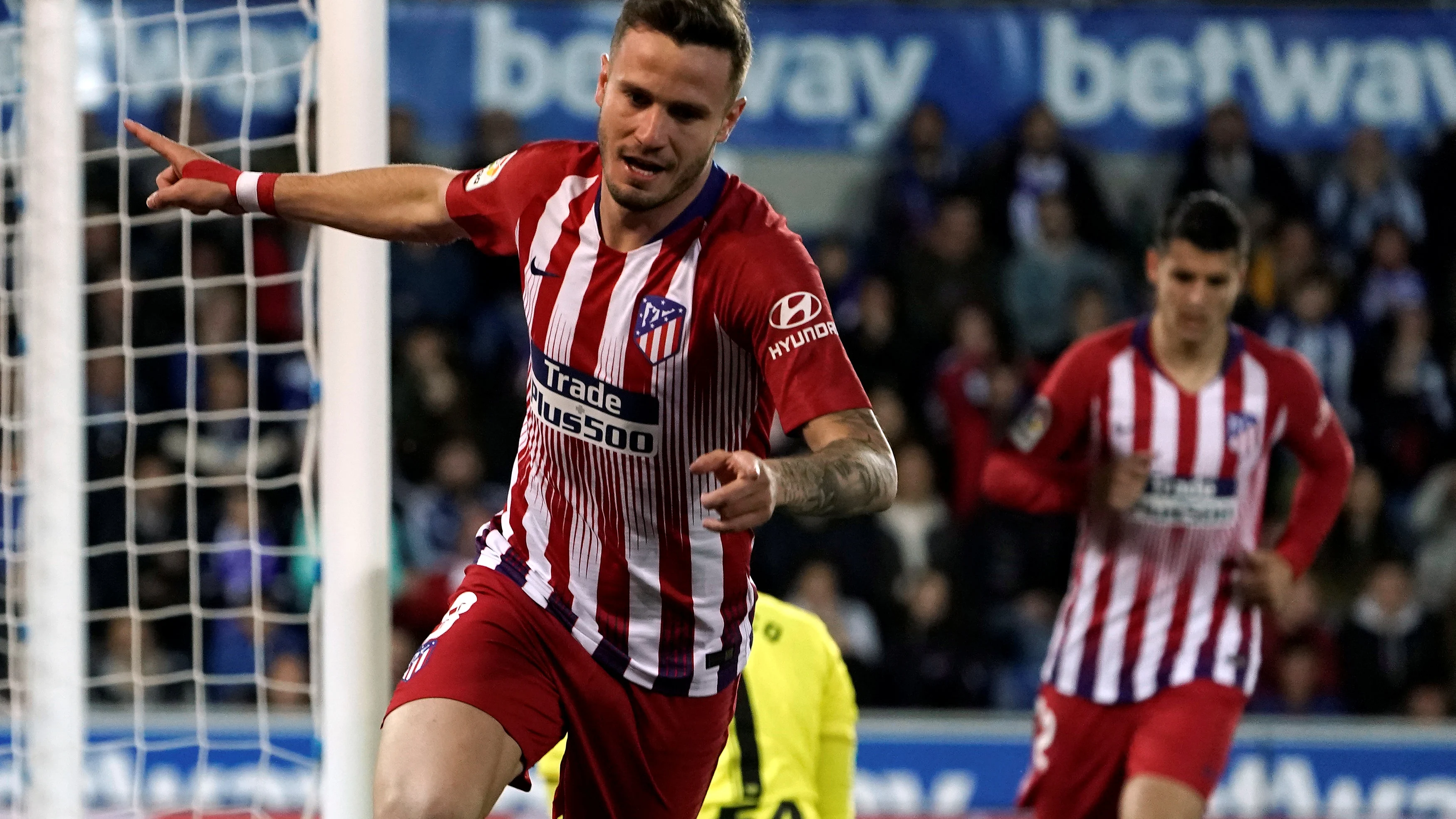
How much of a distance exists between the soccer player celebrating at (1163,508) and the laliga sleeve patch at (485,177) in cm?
209

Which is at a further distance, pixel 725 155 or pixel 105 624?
pixel 725 155

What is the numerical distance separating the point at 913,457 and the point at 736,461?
5876mm

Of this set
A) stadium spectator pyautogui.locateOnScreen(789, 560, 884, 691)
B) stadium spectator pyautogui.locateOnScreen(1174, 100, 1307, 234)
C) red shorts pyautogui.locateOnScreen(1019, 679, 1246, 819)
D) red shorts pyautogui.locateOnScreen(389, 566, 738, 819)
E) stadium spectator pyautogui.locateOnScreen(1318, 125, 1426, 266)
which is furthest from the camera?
stadium spectator pyautogui.locateOnScreen(1318, 125, 1426, 266)

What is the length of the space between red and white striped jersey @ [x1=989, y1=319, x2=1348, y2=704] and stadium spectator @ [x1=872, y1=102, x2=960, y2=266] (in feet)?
13.2

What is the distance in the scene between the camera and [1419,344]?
896cm

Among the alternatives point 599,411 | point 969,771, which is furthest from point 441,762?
point 969,771

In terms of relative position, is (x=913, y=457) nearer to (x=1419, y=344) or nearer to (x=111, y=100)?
(x=1419, y=344)

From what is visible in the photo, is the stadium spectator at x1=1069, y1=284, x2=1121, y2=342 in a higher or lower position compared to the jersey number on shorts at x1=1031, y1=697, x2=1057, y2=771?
higher

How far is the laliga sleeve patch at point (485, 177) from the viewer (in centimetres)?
343

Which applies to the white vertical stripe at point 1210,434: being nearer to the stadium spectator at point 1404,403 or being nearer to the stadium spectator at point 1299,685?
the stadium spectator at point 1299,685

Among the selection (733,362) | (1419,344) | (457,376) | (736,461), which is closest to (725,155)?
(457,376)

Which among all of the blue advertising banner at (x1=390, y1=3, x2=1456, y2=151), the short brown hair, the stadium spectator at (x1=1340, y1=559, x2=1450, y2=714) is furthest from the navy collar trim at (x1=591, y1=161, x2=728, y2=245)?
the stadium spectator at (x1=1340, y1=559, x2=1450, y2=714)

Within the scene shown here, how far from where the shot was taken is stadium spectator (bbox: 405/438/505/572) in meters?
8.28

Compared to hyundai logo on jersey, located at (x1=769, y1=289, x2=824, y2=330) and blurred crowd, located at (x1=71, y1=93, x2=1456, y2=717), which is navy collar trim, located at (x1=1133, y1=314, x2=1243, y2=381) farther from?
blurred crowd, located at (x1=71, y1=93, x2=1456, y2=717)
